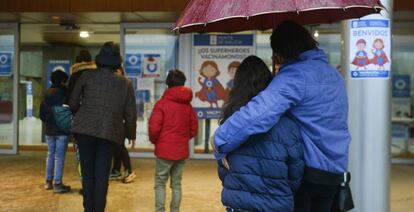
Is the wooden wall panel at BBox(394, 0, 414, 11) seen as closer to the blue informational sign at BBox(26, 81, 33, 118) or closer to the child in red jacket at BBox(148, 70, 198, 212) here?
the child in red jacket at BBox(148, 70, 198, 212)

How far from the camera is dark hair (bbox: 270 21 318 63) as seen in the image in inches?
112

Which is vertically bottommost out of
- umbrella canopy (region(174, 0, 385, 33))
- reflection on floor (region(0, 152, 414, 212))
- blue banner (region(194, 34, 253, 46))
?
reflection on floor (region(0, 152, 414, 212))

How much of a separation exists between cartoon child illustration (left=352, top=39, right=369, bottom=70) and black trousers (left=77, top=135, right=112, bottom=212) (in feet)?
8.15

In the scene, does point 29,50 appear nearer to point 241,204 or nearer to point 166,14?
point 166,14

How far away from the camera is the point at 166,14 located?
9.78 metres

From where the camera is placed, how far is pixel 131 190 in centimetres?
752

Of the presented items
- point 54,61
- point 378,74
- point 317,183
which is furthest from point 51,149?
point 54,61

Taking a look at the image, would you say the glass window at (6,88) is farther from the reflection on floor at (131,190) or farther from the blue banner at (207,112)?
the blue banner at (207,112)

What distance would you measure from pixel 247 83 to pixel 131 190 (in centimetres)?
504

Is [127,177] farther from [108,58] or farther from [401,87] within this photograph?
[401,87]

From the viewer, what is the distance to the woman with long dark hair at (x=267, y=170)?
2.62 metres

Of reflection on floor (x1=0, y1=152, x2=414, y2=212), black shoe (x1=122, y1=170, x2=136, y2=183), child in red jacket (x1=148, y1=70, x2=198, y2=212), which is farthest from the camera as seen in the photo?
black shoe (x1=122, y1=170, x2=136, y2=183)

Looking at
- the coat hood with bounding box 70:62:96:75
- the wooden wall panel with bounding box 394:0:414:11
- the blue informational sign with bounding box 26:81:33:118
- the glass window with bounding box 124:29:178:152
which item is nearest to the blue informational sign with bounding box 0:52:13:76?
the blue informational sign with bounding box 26:81:33:118

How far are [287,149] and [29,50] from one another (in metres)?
12.3
